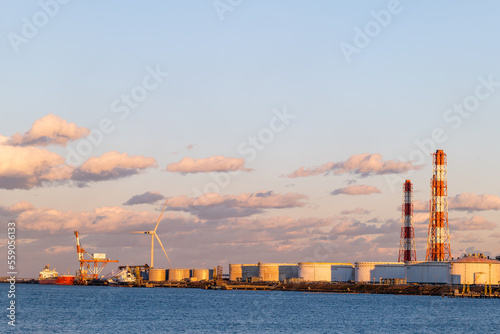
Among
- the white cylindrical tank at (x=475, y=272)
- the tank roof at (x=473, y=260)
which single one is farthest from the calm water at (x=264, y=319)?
the tank roof at (x=473, y=260)

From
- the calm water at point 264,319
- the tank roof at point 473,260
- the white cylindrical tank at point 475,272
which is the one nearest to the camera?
the calm water at point 264,319

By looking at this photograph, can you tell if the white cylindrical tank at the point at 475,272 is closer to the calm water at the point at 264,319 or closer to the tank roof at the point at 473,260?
the tank roof at the point at 473,260

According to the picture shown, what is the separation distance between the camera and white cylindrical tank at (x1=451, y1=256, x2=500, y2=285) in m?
191

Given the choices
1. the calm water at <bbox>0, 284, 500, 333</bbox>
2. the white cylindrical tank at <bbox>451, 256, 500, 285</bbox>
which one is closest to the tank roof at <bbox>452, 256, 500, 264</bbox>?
the white cylindrical tank at <bbox>451, 256, 500, 285</bbox>

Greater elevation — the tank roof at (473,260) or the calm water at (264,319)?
the tank roof at (473,260)

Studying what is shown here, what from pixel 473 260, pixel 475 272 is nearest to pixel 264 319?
pixel 475 272

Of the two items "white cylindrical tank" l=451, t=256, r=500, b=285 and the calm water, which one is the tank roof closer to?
"white cylindrical tank" l=451, t=256, r=500, b=285

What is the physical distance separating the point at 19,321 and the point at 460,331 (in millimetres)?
63419

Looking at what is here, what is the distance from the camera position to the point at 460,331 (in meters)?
107

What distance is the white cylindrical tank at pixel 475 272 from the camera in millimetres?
191375

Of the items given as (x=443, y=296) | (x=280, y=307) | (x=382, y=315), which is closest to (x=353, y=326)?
(x=382, y=315)

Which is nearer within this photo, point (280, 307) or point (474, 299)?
point (280, 307)

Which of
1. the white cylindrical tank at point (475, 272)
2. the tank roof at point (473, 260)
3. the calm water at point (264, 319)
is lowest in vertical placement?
the calm water at point (264, 319)

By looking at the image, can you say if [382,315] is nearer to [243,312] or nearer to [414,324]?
[414,324]
